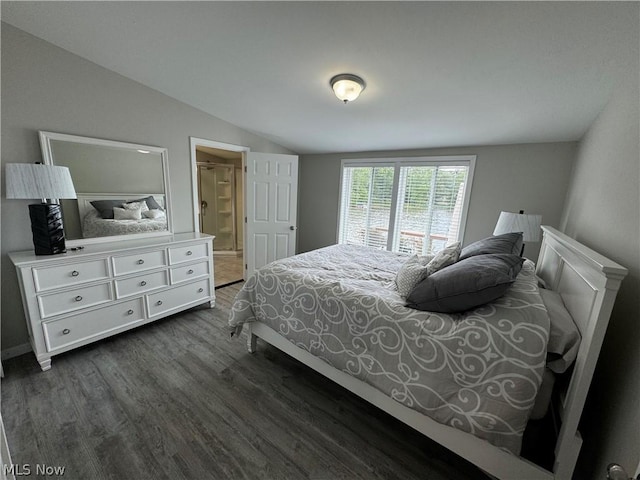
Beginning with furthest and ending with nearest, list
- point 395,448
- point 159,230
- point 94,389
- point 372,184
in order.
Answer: point 372,184 < point 159,230 < point 94,389 < point 395,448

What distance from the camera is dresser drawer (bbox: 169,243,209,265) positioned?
8.54 ft

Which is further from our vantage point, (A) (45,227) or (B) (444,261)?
(A) (45,227)

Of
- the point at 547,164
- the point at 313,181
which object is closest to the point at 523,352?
the point at 547,164

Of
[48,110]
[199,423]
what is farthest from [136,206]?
[199,423]

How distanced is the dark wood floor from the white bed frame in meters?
0.24

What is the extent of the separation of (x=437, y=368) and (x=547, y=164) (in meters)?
2.78

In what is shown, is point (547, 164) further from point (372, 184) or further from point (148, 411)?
point (148, 411)

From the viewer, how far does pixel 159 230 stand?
9.43 ft

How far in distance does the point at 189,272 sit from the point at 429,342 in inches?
99.4

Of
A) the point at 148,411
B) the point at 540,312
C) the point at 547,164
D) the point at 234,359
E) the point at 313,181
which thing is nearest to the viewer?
the point at 540,312

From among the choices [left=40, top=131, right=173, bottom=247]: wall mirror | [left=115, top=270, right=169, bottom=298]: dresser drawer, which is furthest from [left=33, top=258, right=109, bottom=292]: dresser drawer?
[left=40, top=131, right=173, bottom=247]: wall mirror

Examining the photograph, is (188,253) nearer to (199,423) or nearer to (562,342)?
(199,423)

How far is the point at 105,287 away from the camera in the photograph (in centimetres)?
218

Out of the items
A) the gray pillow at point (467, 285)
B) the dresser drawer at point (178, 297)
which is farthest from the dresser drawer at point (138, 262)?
the gray pillow at point (467, 285)
